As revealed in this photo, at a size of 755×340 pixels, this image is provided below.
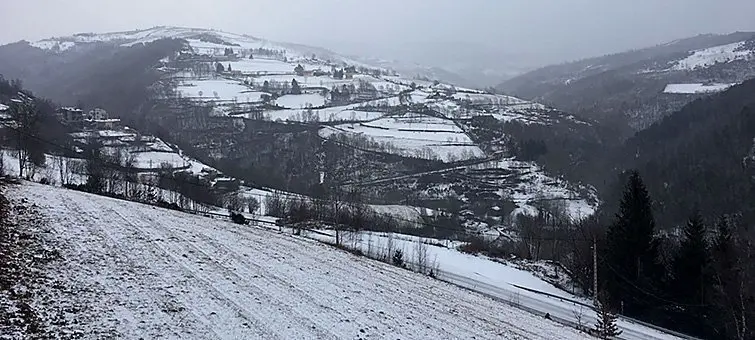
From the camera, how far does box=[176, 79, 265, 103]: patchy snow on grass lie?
591 feet

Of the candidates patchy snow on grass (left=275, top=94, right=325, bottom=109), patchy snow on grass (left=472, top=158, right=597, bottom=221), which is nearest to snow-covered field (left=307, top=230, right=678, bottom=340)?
patchy snow on grass (left=472, top=158, right=597, bottom=221)

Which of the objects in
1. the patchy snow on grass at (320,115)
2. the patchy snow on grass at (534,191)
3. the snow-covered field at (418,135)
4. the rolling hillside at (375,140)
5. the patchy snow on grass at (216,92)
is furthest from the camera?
the patchy snow on grass at (216,92)

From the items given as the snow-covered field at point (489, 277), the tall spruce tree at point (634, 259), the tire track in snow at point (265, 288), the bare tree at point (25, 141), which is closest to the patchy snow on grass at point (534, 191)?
the snow-covered field at point (489, 277)

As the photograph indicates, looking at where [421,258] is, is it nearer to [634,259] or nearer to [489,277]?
[489,277]

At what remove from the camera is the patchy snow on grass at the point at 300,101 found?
179238 mm

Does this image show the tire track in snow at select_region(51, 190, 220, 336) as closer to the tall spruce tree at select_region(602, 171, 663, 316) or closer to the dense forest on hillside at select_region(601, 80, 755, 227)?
the tall spruce tree at select_region(602, 171, 663, 316)

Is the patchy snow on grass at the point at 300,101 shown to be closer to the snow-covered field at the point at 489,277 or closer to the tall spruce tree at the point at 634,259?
the snow-covered field at the point at 489,277

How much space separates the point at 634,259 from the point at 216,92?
168288 mm

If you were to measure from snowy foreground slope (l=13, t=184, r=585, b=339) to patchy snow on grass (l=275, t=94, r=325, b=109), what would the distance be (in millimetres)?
151420

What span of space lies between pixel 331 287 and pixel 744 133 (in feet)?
378

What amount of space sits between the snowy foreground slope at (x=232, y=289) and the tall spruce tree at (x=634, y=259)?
61.2 feet

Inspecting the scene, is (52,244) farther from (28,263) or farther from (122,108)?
(122,108)

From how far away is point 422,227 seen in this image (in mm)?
83750

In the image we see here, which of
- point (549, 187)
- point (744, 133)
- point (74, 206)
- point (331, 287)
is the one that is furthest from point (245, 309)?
point (744, 133)
